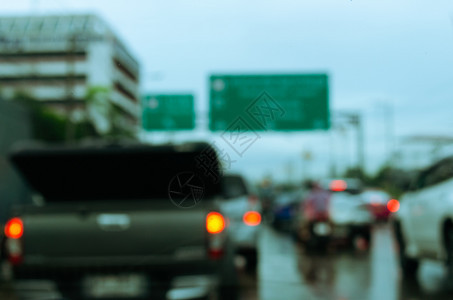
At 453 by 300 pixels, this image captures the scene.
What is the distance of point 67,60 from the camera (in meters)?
19.6

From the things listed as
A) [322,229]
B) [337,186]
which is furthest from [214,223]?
[337,186]

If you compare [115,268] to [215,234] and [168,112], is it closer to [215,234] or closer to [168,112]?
[215,234]

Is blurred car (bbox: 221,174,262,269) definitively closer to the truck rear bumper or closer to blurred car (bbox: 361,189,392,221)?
the truck rear bumper

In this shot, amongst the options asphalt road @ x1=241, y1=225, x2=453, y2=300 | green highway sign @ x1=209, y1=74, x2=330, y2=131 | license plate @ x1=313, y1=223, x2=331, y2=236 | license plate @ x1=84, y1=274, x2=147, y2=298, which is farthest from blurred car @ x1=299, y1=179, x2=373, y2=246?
license plate @ x1=84, y1=274, x2=147, y2=298

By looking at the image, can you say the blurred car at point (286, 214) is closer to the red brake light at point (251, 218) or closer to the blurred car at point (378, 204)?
the blurred car at point (378, 204)

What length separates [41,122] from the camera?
30.1 m

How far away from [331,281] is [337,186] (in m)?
7.79

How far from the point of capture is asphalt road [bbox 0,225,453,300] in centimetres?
785

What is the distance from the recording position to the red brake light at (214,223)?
509 centimetres

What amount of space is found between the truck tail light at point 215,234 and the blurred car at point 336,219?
10635 millimetres

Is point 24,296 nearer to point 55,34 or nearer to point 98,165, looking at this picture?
point 98,165

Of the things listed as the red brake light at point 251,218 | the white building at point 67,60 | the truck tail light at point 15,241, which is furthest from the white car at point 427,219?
the white building at point 67,60

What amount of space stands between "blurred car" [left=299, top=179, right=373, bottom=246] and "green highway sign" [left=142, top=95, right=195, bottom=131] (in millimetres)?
9249

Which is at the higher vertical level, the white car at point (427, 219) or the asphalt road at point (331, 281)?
the white car at point (427, 219)
